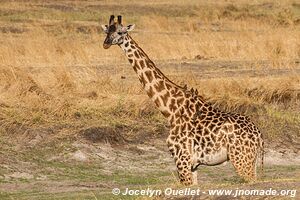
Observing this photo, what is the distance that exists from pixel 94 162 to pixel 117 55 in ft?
32.6

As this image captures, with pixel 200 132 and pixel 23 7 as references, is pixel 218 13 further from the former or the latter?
pixel 200 132

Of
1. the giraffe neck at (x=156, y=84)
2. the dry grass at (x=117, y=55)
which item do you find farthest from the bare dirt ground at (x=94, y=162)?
the giraffe neck at (x=156, y=84)

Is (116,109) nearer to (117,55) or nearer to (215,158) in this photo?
(215,158)

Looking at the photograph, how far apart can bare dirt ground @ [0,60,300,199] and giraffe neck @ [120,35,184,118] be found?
156 cm

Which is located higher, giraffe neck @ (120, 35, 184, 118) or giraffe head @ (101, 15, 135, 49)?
giraffe head @ (101, 15, 135, 49)

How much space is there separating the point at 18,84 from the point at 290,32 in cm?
1381

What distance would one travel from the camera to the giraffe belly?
13.2 meters

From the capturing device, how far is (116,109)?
1911 centimetres

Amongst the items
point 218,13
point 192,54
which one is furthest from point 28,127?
point 218,13

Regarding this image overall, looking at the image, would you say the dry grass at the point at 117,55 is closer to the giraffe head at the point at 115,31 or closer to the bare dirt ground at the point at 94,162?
the bare dirt ground at the point at 94,162

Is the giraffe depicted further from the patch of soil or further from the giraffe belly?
the patch of soil

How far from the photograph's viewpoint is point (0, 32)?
3431 cm

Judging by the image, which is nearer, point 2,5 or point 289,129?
point 289,129

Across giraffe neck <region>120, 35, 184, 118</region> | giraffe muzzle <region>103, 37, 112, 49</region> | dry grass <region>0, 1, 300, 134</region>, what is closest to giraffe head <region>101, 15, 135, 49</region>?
giraffe muzzle <region>103, 37, 112, 49</region>
